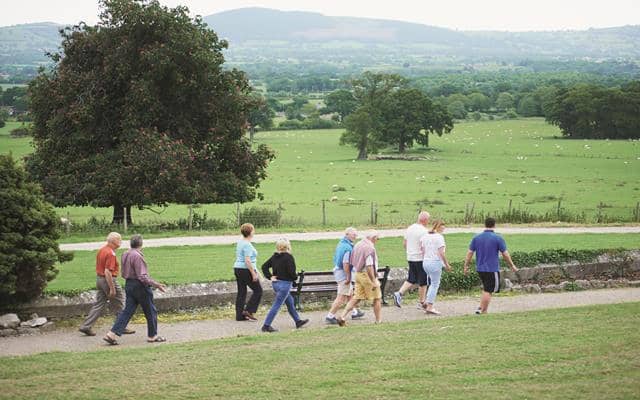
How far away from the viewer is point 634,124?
115438 millimetres

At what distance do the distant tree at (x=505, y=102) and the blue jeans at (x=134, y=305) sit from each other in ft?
565

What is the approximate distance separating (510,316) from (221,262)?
32.6ft

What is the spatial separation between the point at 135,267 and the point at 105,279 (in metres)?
1.00

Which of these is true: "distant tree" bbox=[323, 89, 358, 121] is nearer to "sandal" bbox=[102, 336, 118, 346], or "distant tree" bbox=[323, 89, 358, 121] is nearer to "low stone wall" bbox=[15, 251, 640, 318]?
"low stone wall" bbox=[15, 251, 640, 318]

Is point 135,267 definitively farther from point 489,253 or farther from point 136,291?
point 489,253

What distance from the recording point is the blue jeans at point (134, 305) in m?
16.7

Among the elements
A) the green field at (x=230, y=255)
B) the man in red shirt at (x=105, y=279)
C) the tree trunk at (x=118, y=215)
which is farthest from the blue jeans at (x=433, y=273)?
the tree trunk at (x=118, y=215)

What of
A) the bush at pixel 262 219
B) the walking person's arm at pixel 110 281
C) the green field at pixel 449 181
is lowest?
the green field at pixel 449 181

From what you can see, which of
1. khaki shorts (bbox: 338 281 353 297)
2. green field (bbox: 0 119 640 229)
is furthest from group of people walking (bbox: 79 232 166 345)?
green field (bbox: 0 119 640 229)

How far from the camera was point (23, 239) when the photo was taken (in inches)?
709

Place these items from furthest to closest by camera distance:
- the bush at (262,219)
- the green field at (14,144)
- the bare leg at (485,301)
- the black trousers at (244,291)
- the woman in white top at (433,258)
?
1. the green field at (14,144)
2. the bush at (262,219)
3. the woman in white top at (433,258)
4. the bare leg at (485,301)
5. the black trousers at (244,291)

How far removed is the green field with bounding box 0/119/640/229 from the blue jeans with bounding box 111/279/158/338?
20370 millimetres

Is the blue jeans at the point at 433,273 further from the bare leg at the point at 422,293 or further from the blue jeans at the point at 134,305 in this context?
the blue jeans at the point at 134,305

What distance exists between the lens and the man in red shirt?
17.1m
